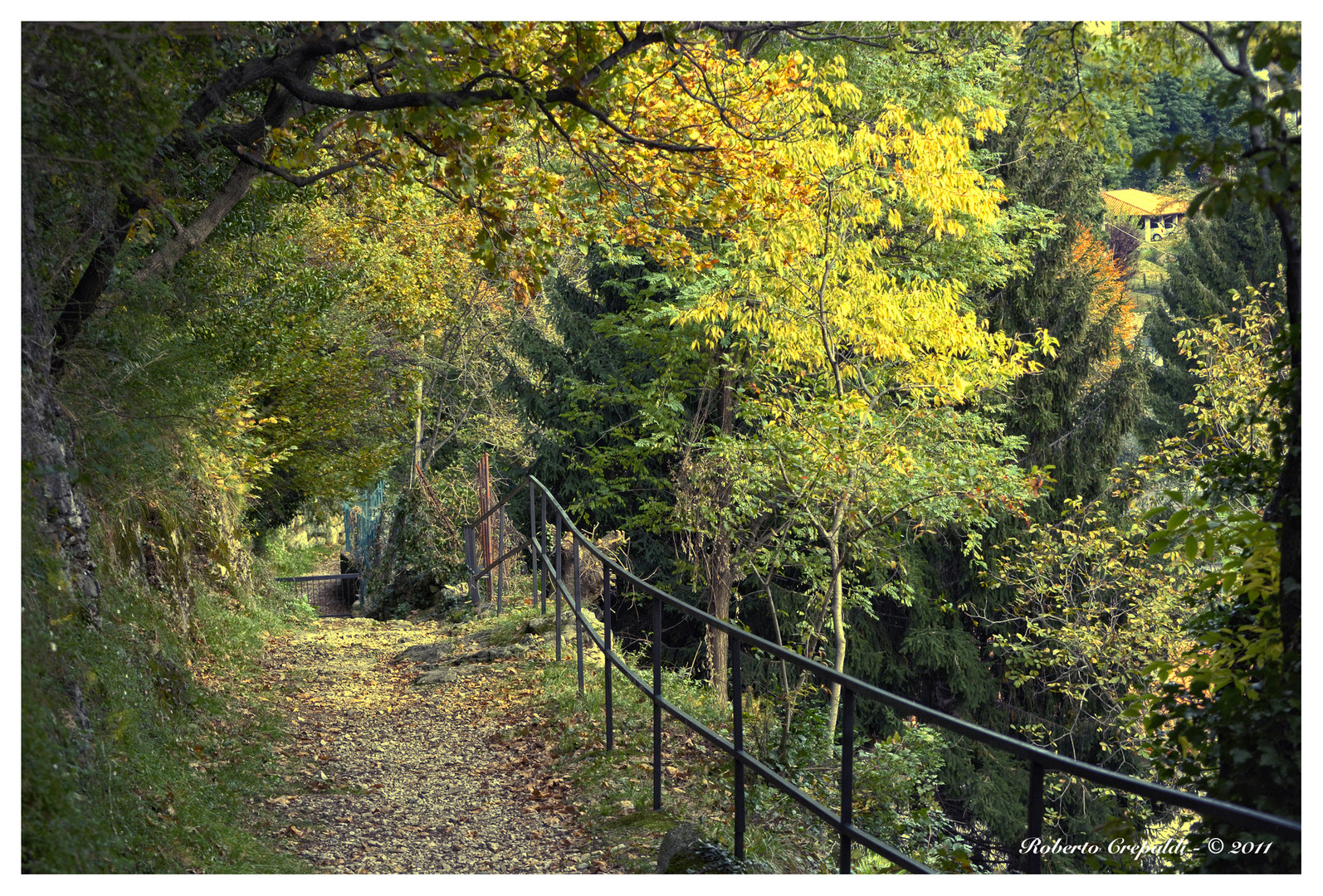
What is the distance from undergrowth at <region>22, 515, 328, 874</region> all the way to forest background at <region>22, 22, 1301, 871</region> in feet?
0.11

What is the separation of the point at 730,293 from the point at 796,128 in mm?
2094

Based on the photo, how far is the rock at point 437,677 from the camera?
7.98m

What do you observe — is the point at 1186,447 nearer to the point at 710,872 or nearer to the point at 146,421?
the point at 710,872

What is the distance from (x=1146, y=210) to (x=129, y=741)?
15862 millimetres

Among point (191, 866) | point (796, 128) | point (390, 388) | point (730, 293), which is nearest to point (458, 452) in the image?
point (390, 388)

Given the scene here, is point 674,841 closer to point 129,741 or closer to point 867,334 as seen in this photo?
point 129,741

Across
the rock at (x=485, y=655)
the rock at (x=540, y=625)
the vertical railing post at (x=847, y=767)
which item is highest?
the vertical railing post at (x=847, y=767)

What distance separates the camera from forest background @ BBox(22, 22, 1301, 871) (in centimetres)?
371

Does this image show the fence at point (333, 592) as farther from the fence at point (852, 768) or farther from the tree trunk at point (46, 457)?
the fence at point (852, 768)

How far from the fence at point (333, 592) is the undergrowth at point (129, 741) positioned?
1496 centimetres

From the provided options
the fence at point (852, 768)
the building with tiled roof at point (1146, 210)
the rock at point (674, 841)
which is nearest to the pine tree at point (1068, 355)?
the building with tiled roof at point (1146, 210)

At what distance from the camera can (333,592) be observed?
23438 millimetres

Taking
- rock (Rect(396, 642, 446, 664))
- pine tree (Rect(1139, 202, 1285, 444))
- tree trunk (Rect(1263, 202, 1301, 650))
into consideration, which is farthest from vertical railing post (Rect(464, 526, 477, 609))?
pine tree (Rect(1139, 202, 1285, 444))

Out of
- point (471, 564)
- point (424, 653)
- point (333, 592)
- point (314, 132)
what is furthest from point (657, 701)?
point (333, 592)
